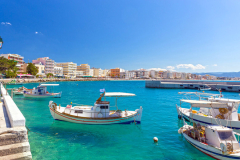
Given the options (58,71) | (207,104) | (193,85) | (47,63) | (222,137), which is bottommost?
(222,137)

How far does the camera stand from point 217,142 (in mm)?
9320

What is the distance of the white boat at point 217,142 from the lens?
859 centimetres

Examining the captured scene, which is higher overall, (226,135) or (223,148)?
(226,135)

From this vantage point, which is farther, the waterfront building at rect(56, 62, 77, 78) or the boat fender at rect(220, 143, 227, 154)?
the waterfront building at rect(56, 62, 77, 78)

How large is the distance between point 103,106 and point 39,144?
6728mm

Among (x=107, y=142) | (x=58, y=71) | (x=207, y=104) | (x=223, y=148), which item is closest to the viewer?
(x=223, y=148)

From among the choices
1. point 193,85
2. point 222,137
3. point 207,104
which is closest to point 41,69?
point 193,85

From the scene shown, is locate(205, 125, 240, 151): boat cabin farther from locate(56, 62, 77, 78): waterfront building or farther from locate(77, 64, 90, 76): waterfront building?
locate(77, 64, 90, 76): waterfront building

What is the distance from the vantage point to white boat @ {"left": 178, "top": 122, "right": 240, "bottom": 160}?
8586mm

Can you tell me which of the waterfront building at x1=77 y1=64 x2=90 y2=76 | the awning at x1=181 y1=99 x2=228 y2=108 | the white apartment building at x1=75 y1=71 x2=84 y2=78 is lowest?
the awning at x1=181 y1=99 x2=228 y2=108

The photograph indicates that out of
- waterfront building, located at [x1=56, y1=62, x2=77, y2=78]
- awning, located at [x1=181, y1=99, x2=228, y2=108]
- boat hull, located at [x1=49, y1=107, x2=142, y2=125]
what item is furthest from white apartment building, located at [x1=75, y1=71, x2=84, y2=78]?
awning, located at [x1=181, y1=99, x2=228, y2=108]

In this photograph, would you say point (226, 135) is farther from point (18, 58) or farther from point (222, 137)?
point (18, 58)

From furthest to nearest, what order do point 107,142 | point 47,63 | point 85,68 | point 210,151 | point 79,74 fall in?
point 85,68, point 79,74, point 47,63, point 107,142, point 210,151

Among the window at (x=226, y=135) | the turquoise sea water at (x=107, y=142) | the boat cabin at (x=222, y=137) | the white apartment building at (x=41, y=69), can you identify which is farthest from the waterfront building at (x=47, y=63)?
the window at (x=226, y=135)
